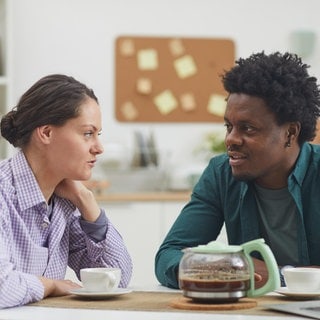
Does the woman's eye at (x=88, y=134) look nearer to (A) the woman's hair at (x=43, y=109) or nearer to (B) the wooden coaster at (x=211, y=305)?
(A) the woman's hair at (x=43, y=109)

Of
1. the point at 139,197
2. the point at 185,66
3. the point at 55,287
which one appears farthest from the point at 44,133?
the point at 185,66

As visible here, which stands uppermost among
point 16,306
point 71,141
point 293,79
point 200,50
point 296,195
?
point 200,50

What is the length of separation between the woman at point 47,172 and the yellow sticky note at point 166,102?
265 centimetres

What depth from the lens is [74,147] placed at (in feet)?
6.93

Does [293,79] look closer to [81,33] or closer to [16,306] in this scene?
[16,306]

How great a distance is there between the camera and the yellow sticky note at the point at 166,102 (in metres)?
4.84

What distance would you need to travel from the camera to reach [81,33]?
477 centimetres

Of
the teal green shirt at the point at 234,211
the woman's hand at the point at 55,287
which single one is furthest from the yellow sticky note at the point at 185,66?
the woman's hand at the point at 55,287

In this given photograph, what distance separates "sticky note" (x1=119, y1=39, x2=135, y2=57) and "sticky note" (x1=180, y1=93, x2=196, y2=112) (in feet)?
1.23

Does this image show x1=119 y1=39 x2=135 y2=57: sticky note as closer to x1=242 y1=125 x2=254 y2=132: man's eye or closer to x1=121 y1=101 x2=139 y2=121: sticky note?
x1=121 y1=101 x2=139 y2=121: sticky note

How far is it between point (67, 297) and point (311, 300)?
1.73 feet

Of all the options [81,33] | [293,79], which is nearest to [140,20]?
[81,33]

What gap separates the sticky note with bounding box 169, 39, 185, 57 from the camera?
487 centimetres

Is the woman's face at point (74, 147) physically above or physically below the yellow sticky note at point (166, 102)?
below
